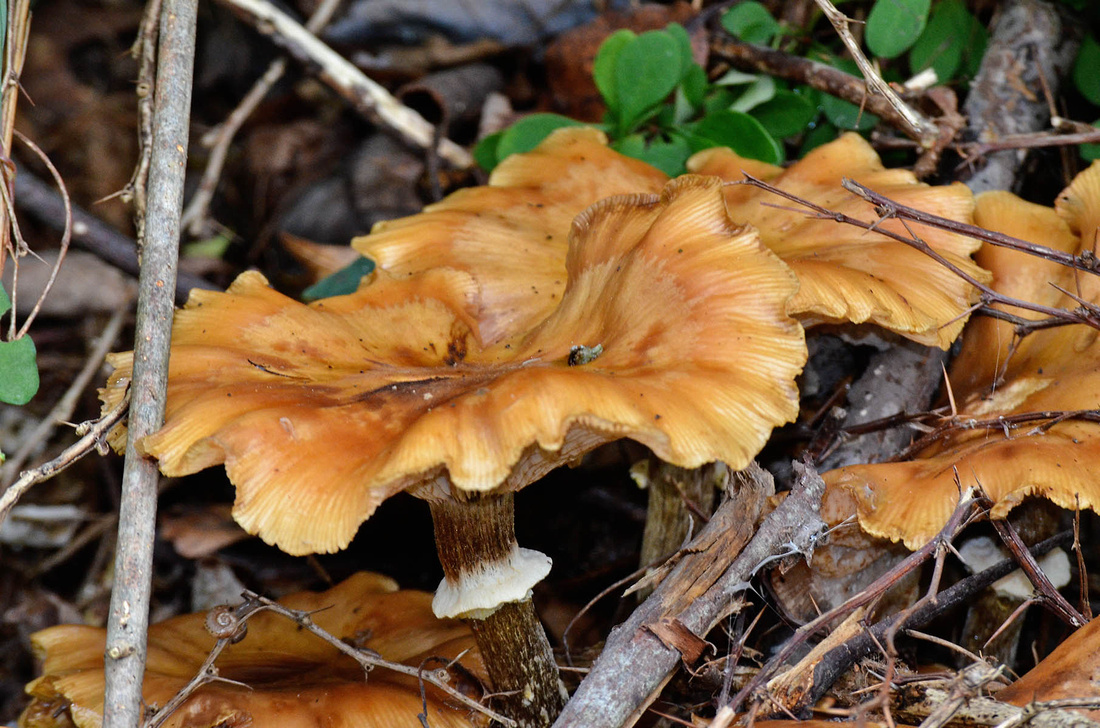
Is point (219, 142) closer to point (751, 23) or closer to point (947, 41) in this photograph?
point (751, 23)

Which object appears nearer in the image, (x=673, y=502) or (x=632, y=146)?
(x=673, y=502)

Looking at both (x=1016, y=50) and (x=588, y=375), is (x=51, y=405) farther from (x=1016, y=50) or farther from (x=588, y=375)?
(x=1016, y=50)

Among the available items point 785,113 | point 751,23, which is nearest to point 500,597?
point 785,113

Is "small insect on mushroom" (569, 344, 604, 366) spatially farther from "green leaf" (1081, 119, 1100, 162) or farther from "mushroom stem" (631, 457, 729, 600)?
"green leaf" (1081, 119, 1100, 162)

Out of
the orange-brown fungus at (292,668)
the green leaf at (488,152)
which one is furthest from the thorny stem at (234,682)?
the green leaf at (488,152)

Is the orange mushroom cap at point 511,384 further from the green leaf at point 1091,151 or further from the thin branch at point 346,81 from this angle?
the thin branch at point 346,81
